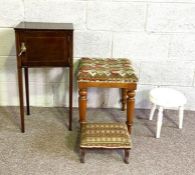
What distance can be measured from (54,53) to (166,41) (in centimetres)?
98

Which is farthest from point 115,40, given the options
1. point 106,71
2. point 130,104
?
point 130,104

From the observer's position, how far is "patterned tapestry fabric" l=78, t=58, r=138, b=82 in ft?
6.66

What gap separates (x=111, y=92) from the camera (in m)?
2.63

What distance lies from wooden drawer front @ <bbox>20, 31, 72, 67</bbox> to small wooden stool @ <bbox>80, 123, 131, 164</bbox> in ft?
1.70

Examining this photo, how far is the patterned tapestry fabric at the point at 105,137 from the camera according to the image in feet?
6.21

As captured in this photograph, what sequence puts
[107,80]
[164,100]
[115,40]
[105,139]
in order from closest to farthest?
[105,139]
[107,80]
[164,100]
[115,40]

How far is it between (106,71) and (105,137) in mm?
467

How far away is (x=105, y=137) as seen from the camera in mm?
1929

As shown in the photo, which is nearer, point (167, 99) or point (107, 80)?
point (107, 80)

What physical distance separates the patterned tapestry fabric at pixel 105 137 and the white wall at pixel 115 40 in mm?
644

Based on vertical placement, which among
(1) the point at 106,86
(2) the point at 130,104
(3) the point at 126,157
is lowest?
(3) the point at 126,157

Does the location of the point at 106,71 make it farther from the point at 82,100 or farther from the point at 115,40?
the point at 115,40

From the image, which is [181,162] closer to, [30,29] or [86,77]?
[86,77]

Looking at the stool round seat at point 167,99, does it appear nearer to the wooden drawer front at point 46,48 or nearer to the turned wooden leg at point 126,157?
the turned wooden leg at point 126,157
